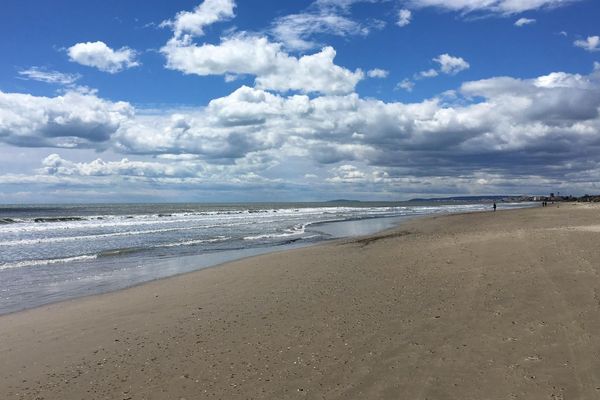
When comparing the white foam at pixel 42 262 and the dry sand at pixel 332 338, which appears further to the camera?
the white foam at pixel 42 262

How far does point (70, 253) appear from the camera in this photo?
23.0 metres

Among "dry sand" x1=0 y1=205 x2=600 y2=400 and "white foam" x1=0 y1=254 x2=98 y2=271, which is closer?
"dry sand" x1=0 y1=205 x2=600 y2=400

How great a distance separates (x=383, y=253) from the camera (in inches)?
712

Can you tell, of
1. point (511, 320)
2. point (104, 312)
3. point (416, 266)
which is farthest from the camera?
point (416, 266)

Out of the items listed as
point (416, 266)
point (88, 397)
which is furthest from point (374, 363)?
point (416, 266)

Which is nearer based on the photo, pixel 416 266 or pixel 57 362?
pixel 57 362

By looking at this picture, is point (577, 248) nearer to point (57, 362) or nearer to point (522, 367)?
point (522, 367)

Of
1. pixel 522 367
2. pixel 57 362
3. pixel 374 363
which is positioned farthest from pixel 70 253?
pixel 522 367

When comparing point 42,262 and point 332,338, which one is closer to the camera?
point 332,338

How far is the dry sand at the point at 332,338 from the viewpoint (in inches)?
228

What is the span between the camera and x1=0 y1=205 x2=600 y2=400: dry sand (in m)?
5.80

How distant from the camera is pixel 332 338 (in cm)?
754

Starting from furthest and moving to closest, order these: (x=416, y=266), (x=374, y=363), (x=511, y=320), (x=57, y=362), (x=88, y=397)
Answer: (x=416, y=266)
(x=511, y=320)
(x=57, y=362)
(x=374, y=363)
(x=88, y=397)

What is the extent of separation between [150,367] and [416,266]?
9.29m
